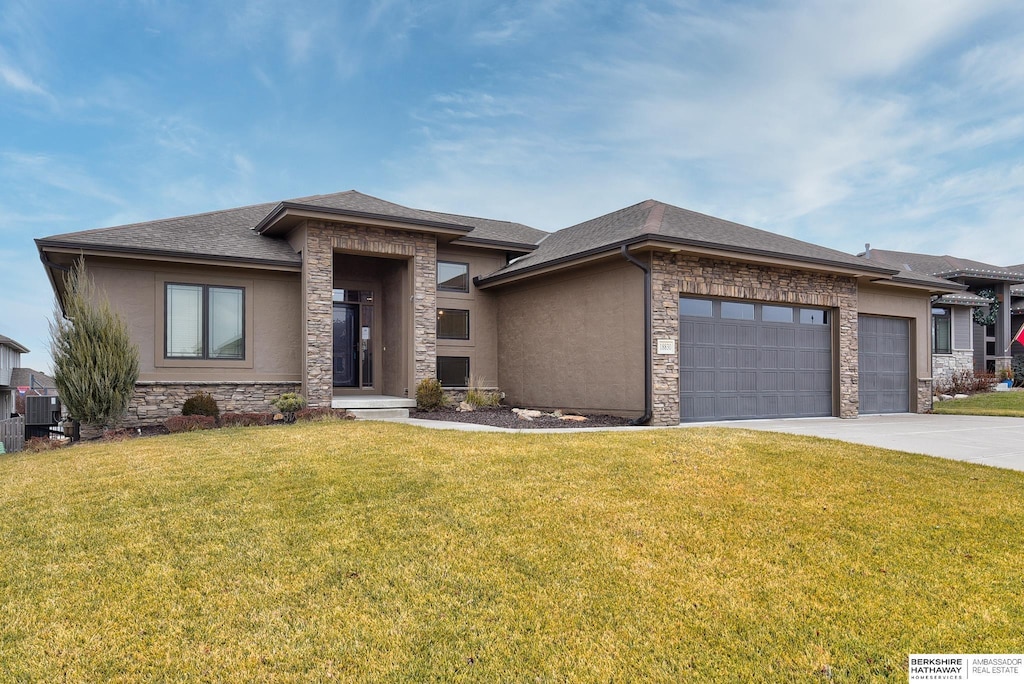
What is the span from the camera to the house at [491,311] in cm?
1194

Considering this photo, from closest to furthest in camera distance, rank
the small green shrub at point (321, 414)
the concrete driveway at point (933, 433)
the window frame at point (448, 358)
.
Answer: the concrete driveway at point (933, 433)
the small green shrub at point (321, 414)
the window frame at point (448, 358)

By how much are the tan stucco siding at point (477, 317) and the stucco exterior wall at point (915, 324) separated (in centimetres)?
1042

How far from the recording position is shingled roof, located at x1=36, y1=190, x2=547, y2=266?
1170 centimetres

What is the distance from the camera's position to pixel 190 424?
10688 mm

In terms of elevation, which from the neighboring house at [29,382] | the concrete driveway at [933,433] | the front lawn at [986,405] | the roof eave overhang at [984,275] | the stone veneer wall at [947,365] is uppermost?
the roof eave overhang at [984,275]

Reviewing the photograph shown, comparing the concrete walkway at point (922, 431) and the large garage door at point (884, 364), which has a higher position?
the large garage door at point (884, 364)

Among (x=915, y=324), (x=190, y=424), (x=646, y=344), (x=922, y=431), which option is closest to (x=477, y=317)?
(x=646, y=344)

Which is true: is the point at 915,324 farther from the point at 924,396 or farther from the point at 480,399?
the point at 480,399

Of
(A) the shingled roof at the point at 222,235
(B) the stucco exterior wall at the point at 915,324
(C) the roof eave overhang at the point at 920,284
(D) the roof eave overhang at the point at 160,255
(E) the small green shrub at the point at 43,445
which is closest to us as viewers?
(E) the small green shrub at the point at 43,445

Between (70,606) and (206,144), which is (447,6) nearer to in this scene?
(206,144)

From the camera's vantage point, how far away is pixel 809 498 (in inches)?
230

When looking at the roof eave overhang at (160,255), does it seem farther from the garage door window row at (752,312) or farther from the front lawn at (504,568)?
the garage door window row at (752,312)

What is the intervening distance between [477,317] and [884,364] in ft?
37.6

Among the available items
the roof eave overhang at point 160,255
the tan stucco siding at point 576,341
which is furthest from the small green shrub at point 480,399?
the roof eave overhang at point 160,255
